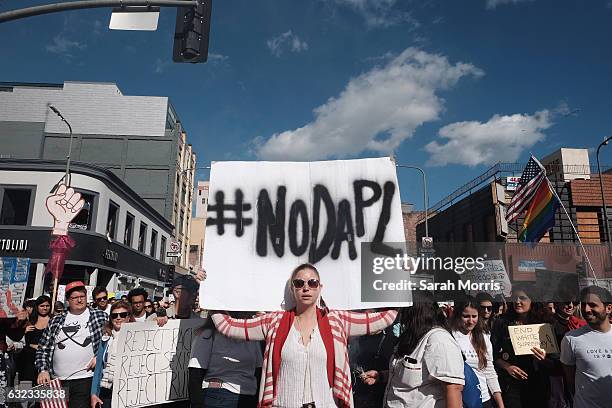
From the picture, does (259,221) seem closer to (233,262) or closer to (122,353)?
(233,262)

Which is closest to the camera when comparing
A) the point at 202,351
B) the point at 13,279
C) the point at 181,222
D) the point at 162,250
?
the point at 202,351

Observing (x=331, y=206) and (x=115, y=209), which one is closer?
(x=331, y=206)

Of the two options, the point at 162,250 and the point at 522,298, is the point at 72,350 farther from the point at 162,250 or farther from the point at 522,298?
the point at 162,250

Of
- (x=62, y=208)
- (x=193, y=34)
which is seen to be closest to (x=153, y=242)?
(x=62, y=208)

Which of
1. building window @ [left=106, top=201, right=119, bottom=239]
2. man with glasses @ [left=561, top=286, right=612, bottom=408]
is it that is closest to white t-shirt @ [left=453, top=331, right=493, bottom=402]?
man with glasses @ [left=561, top=286, right=612, bottom=408]

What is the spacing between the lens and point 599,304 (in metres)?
3.97

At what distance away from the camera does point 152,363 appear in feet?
14.5

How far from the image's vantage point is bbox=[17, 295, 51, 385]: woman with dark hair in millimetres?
6426

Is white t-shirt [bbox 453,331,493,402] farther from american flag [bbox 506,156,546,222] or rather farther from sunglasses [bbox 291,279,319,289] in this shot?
american flag [bbox 506,156,546,222]

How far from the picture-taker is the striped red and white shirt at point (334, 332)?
308 cm

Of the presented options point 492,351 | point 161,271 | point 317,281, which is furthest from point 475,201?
point 317,281

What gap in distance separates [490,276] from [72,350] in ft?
14.8

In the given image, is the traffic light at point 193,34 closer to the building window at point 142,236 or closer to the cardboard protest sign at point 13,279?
the cardboard protest sign at point 13,279

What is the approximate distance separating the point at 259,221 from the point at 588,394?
312 centimetres
